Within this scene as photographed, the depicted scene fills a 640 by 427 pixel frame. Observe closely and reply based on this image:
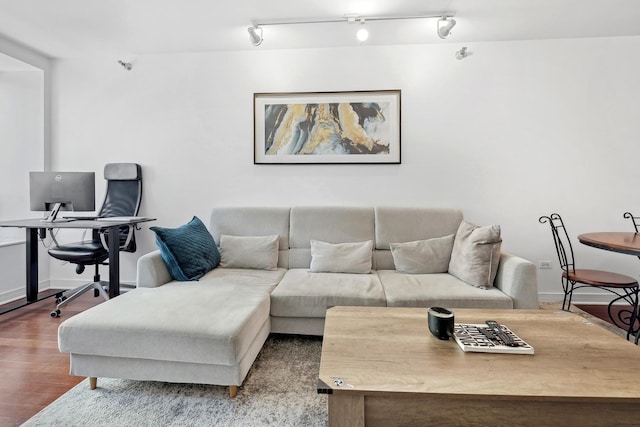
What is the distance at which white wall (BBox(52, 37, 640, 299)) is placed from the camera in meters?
3.05

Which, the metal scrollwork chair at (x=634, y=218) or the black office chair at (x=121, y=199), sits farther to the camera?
the black office chair at (x=121, y=199)

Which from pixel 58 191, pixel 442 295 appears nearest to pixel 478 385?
pixel 442 295

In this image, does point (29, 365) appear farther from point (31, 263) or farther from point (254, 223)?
point (254, 223)

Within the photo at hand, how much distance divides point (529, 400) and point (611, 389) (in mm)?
288

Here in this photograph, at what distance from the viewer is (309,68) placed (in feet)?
10.6

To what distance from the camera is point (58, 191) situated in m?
2.89

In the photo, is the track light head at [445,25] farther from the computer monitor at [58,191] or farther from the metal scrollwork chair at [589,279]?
the computer monitor at [58,191]

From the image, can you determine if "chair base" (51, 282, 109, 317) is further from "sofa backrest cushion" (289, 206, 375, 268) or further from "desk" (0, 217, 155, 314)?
"sofa backrest cushion" (289, 206, 375, 268)

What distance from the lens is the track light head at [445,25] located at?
8.57 feet

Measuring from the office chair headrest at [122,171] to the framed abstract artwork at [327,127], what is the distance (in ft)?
4.04

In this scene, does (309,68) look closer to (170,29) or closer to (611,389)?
(170,29)

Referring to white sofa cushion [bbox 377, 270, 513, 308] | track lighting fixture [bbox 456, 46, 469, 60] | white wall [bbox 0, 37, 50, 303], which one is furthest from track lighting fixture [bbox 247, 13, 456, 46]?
white wall [bbox 0, 37, 50, 303]

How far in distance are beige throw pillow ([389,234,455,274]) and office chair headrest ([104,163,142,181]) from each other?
2.70m

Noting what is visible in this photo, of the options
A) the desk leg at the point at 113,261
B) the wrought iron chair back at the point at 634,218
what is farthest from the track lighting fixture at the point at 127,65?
the wrought iron chair back at the point at 634,218
